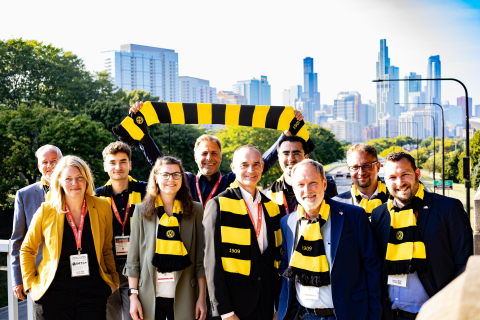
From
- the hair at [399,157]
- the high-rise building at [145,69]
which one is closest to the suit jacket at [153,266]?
the hair at [399,157]

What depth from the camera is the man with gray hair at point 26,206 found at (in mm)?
3834

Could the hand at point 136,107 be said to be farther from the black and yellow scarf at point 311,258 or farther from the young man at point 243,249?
the black and yellow scarf at point 311,258

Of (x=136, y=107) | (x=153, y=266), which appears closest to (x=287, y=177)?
(x=153, y=266)

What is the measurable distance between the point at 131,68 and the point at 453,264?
175 metres

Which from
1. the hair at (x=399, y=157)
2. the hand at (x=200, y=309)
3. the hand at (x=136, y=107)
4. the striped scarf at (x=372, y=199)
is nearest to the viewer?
the hair at (x=399, y=157)

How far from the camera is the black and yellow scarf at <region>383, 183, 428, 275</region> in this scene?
10.1 feet

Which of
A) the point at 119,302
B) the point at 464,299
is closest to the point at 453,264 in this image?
the point at 464,299

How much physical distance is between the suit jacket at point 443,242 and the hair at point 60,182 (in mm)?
2550

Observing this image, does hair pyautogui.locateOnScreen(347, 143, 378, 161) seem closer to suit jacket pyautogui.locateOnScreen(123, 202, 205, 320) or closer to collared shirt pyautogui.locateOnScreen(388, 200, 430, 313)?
collared shirt pyautogui.locateOnScreen(388, 200, 430, 313)

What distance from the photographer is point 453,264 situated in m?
3.08

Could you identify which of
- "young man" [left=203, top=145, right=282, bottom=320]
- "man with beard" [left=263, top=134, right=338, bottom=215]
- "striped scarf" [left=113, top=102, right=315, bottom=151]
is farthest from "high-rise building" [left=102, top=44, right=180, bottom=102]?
"young man" [left=203, top=145, right=282, bottom=320]

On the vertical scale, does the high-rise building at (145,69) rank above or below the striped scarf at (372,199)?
above

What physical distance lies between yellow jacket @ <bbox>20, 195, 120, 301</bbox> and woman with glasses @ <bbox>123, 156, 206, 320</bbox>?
0.29 meters

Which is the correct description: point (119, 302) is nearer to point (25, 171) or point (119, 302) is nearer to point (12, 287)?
point (12, 287)
